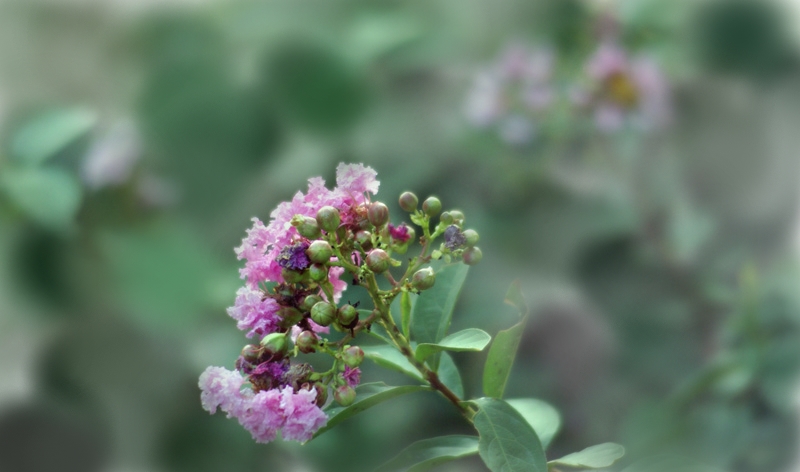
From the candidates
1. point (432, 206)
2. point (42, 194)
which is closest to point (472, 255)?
point (432, 206)

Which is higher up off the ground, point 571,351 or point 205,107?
point 205,107

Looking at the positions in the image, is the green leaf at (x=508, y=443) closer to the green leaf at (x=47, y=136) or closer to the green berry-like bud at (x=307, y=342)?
the green berry-like bud at (x=307, y=342)

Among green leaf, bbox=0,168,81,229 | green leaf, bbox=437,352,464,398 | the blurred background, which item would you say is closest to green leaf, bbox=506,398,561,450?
green leaf, bbox=437,352,464,398

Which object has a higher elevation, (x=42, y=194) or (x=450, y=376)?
(x=42, y=194)

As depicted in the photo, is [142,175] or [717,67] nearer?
[142,175]

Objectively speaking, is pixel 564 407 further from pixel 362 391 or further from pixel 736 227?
pixel 362 391

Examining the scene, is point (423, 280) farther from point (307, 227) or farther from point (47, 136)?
point (47, 136)

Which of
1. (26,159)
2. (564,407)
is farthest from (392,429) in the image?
(26,159)
